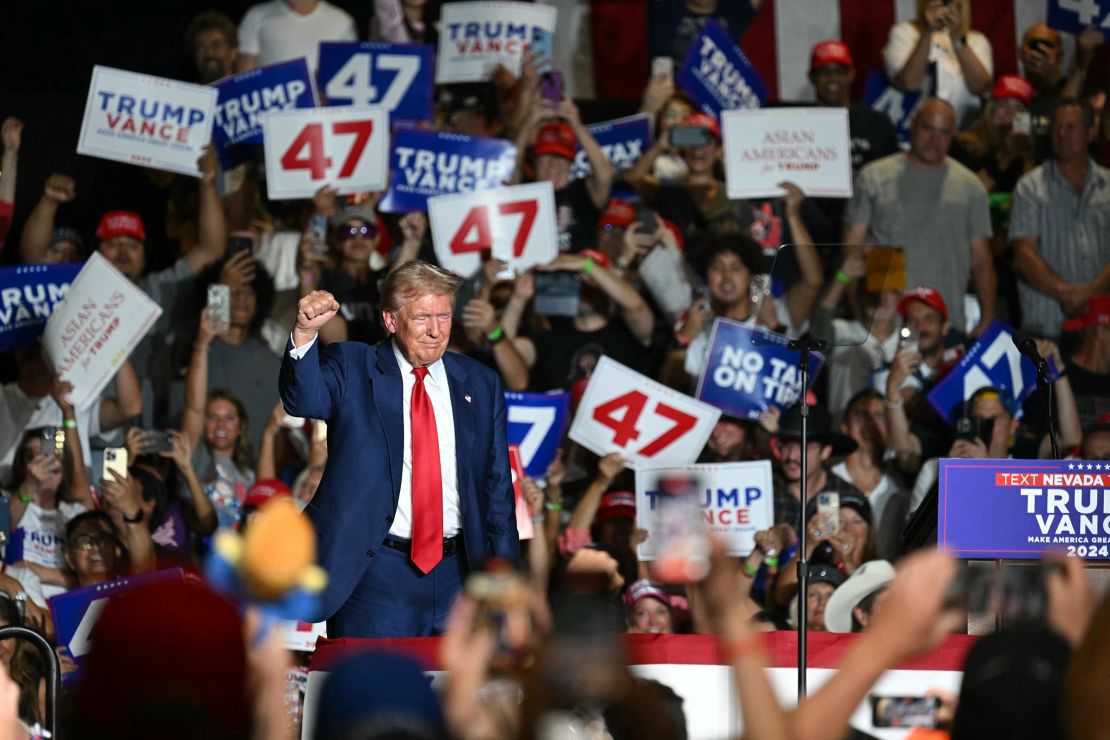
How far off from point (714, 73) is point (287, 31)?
93.2 inches

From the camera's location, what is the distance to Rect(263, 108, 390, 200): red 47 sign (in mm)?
8109

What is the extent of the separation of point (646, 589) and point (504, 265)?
223 centimetres

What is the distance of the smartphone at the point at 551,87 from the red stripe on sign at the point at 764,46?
7.39ft

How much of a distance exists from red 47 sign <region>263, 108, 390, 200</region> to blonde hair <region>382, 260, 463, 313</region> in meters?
3.40

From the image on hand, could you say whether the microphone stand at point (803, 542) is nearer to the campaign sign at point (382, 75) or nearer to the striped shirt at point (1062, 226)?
the striped shirt at point (1062, 226)

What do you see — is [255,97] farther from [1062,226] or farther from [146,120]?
[1062,226]

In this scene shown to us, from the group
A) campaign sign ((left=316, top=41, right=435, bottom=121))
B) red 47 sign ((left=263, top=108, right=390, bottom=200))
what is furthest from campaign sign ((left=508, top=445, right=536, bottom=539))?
campaign sign ((left=316, top=41, right=435, bottom=121))

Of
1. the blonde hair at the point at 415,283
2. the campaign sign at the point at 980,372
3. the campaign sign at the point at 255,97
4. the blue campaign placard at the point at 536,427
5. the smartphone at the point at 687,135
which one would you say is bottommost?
Answer: the blue campaign placard at the point at 536,427

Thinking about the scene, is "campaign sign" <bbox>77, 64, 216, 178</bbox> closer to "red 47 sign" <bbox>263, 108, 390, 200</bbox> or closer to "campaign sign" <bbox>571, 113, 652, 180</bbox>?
"red 47 sign" <bbox>263, 108, 390, 200</bbox>

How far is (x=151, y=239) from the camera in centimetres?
907

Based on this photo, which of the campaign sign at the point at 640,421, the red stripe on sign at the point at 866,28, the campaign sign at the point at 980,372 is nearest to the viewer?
the campaign sign at the point at 640,421

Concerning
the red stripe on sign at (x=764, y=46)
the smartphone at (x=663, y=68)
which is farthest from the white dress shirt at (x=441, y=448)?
the red stripe on sign at (x=764, y=46)

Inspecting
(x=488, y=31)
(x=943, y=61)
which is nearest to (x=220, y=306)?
(x=488, y=31)

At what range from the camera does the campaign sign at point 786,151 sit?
8445 millimetres
